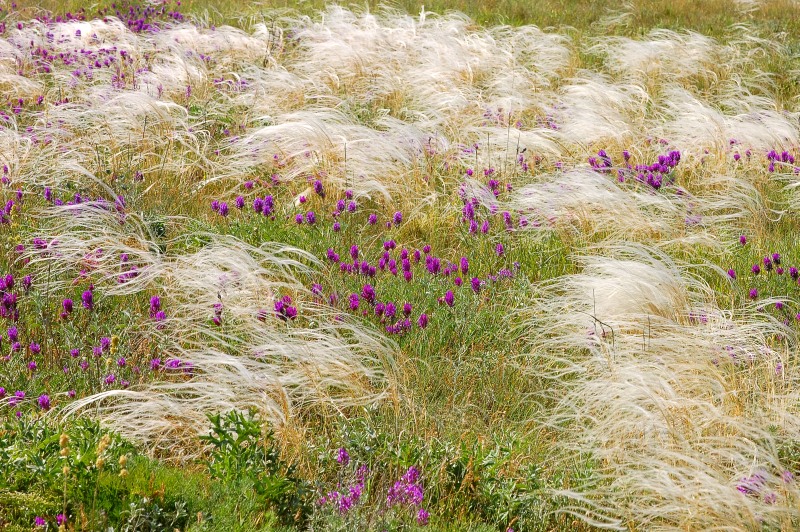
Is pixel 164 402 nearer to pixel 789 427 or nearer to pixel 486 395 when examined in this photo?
pixel 486 395

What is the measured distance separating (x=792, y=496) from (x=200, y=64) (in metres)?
7.00

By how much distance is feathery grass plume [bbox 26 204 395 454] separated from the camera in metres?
3.47

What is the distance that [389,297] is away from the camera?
453 centimetres

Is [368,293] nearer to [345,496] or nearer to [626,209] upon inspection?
[345,496]

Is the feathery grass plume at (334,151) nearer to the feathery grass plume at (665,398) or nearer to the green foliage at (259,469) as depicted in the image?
the feathery grass plume at (665,398)

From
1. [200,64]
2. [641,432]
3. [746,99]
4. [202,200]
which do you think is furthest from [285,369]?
[746,99]

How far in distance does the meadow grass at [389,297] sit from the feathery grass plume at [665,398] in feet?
0.06

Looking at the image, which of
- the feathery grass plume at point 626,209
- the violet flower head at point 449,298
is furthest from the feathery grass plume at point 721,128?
the violet flower head at point 449,298

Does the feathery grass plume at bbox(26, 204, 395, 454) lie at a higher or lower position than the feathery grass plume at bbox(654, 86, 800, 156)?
lower

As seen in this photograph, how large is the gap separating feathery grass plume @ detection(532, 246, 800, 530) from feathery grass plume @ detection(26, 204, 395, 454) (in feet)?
3.07

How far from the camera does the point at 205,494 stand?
9.62 feet

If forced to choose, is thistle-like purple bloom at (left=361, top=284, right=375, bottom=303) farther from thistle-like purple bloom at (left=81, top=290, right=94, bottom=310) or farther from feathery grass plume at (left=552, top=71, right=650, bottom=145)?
feathery grass plume at (left=552, top=71, right=650, bottom=145)

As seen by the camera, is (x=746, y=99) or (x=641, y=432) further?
(x=746, y=99)

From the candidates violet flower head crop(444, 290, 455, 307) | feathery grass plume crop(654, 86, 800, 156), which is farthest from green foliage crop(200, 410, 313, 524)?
feathery grass plume crop(654, 86, 800, 156)
